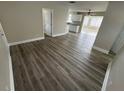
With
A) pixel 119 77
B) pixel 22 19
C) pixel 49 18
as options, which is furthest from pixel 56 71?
pixel 49 18

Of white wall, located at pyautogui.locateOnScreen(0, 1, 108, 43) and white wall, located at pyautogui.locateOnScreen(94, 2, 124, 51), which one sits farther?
white wall, located at pyautogui.locateOnScreen(0, 1, 108, 43)

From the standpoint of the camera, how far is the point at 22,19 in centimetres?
403

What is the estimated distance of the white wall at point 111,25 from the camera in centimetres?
293

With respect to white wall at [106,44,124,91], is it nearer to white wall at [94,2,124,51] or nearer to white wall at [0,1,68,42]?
white wall at [94,2,124,51]

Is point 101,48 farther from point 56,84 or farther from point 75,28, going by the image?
point 75,28

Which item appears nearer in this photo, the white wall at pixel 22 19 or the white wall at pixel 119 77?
the white wall at pixel 119 77

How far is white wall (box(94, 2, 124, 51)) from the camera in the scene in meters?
2.93

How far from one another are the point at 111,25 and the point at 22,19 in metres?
4.05

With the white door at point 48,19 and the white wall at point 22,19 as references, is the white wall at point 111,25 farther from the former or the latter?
the white door at point 48,19

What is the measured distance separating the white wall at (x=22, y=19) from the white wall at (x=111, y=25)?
2351 millimetres

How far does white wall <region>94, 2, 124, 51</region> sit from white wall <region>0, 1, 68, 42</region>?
7.71 feet

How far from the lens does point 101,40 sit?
12.4 ft

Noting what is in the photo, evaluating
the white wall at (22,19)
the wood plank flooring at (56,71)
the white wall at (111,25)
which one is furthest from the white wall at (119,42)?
the white wall at (22,19)

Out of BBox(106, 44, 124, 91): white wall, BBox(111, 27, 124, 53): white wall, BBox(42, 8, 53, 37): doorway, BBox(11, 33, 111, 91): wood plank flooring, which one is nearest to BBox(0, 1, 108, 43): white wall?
BBox(42, 8, 53, 37): doorway
